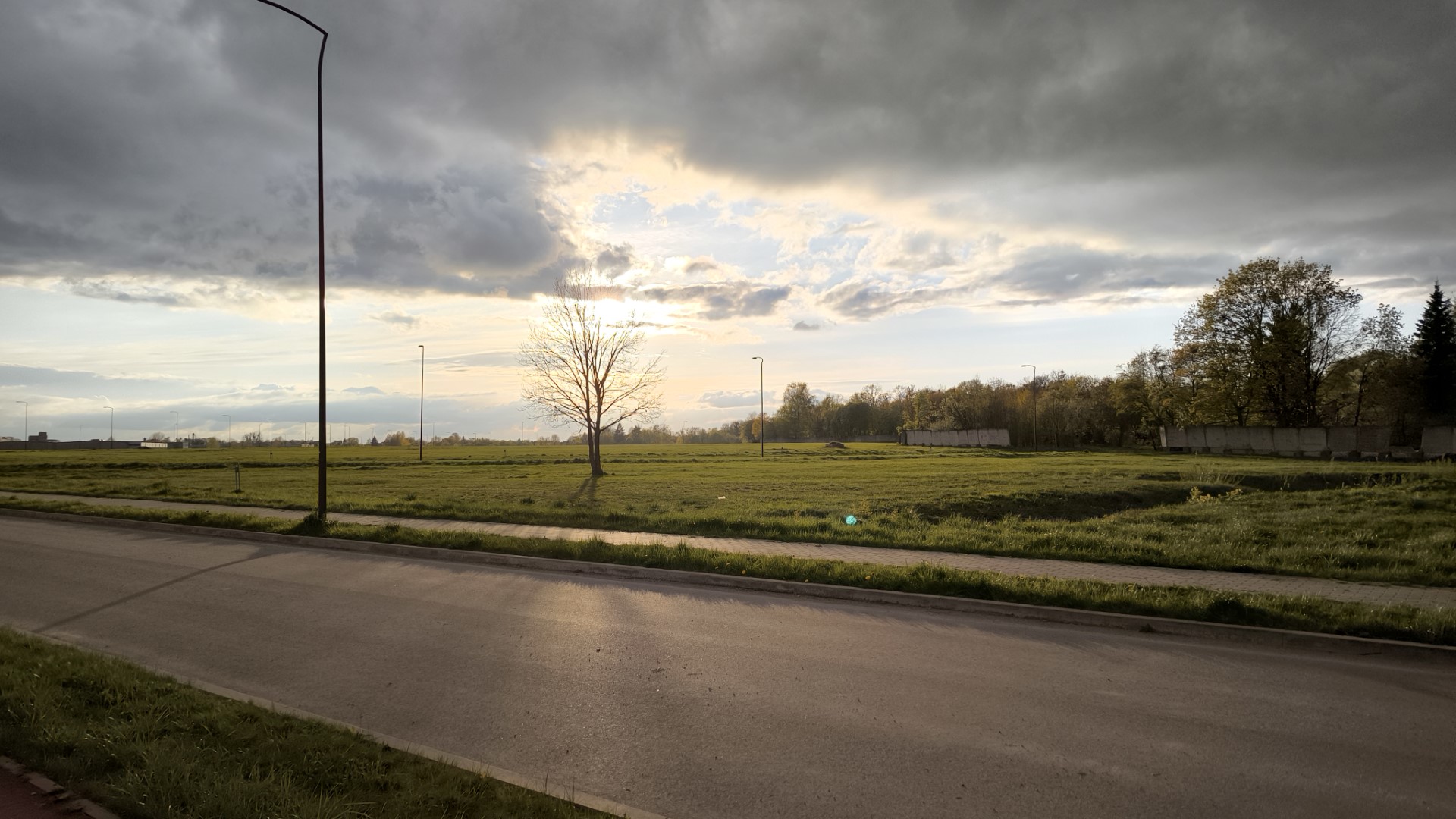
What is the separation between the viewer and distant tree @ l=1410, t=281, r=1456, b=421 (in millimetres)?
57250

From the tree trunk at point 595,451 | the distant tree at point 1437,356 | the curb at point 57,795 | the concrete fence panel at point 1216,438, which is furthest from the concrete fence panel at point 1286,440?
the curb at point 57,795

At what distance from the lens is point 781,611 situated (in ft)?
28.1


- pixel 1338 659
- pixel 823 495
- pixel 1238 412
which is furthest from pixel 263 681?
pixel 1238 412

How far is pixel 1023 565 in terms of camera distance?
11.2 m

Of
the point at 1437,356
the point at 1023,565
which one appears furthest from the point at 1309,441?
the point at 1023,565

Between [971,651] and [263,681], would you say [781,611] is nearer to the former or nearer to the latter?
[971,651]

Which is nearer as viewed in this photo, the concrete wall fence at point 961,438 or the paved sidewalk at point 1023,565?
the paved sidewalk at point 1023,565

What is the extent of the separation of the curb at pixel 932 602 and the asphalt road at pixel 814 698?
0.92ft

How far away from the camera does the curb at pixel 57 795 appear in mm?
3834

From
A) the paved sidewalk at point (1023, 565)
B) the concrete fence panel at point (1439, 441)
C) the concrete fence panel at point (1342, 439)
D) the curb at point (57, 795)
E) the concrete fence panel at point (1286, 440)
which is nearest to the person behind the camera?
the curb at point (57, 795)

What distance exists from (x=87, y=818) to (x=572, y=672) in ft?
10.6

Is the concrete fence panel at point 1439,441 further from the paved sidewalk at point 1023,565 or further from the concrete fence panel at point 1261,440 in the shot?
the paved sidewalk at point 1023,565

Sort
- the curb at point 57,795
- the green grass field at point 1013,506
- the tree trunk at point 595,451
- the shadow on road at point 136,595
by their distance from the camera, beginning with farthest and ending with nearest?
1. the tree trunk at point 595,451
2. the green grass field at point 1013,506
3. the shadow on road at point 136,595
4. the curb at point 57,795

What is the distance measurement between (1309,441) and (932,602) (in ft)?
180
